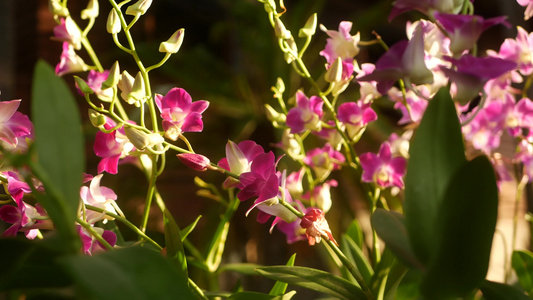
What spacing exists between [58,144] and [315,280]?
0.17 metres

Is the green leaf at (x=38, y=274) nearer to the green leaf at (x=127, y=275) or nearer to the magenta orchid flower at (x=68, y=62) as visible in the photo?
the green leaf at (x=127, y=275)

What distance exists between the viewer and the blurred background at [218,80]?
197cm

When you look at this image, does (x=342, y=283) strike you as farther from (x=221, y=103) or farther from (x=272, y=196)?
(x=221, y=103)

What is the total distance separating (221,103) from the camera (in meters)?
2.16

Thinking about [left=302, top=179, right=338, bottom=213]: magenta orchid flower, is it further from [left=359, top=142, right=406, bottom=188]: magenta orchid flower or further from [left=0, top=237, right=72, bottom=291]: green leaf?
[left=0, top=237, right=72, bottom=291]: green leaf

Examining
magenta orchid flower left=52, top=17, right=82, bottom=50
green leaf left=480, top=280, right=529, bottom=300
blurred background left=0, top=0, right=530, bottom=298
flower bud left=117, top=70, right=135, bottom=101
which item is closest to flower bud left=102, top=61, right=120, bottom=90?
flower bud left=117, top=70, right=135, bottom=101

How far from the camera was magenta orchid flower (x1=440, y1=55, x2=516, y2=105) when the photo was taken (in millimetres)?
264

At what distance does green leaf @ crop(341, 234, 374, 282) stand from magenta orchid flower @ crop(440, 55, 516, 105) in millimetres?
157

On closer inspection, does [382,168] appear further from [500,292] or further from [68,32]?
[68,32]

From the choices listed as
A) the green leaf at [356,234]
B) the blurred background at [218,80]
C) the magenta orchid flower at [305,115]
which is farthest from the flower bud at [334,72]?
the blurred background at [218,80]

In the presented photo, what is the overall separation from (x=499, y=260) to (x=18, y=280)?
2.32m

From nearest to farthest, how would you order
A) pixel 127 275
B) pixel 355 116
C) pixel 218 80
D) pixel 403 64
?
1. pixel 127 275
2. pixel 403 64
3. pixel 355 116
4. pixel 218 80

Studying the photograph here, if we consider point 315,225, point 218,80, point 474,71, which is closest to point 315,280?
point 315,225

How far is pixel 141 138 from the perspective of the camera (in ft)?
0.99
